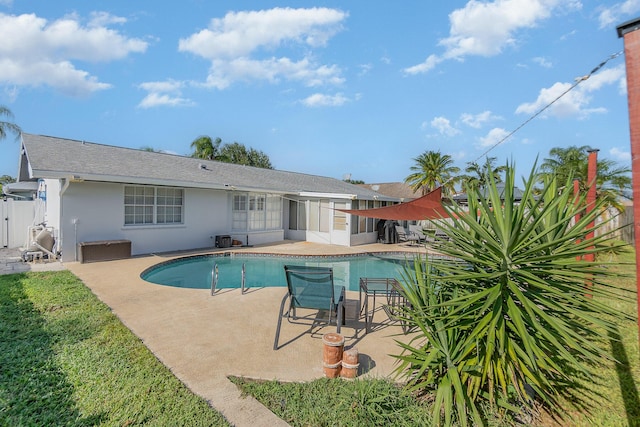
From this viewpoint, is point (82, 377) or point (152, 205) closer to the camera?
point (82, 377)

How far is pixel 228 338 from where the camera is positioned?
17.6 ft

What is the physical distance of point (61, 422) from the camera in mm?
3168

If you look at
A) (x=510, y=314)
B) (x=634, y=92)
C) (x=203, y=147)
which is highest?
(x=203, y=147)

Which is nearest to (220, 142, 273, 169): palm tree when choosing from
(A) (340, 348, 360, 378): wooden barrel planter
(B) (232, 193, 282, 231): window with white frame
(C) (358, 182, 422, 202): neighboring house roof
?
(C) (358, 182, 422, 202): neighboring house roof

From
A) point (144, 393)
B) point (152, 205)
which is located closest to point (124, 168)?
point (152, 205)

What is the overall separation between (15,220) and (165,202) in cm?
650

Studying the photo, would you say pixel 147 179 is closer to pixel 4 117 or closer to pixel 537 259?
pixel 537 259

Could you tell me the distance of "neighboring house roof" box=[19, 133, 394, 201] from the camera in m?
11.3

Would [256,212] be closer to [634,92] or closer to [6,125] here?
[634,92]

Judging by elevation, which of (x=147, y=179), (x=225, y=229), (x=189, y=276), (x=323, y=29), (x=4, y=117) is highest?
(x=323, y=29)

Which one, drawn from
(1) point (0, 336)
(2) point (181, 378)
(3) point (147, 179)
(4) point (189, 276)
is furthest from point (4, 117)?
(2) point (181, 378)

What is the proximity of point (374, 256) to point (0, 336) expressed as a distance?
1386cm

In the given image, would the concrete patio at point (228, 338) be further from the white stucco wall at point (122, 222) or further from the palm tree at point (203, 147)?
the palm tree at point (203, 147)

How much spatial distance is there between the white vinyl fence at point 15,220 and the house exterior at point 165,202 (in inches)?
30.6
